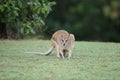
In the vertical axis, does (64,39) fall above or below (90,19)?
below

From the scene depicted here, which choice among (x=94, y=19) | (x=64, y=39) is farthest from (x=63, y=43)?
(x=94, y=19)

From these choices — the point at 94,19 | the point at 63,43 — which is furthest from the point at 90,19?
the point at 63,43

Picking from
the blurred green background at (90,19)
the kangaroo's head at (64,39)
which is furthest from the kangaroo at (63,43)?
the blurred green background at (90,19)

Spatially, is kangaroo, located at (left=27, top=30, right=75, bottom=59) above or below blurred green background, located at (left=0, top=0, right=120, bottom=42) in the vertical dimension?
below

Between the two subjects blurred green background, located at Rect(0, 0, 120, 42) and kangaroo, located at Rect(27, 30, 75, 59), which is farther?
kangaroo, located at Rect(27, 30, 75, 59)

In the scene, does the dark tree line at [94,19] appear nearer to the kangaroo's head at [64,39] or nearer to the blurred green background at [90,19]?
the blurred green background at [90,19]

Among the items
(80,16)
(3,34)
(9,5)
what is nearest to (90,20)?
(80,16)

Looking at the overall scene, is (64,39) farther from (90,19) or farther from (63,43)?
(90,19)

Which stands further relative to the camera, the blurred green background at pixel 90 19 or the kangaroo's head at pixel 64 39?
the kangaroo's head at pixel 64 39

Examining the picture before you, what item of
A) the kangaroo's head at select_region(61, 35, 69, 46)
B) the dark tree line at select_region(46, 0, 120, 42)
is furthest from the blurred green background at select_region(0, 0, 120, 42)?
the kangaroo's head at select_region(61, 35, 69, 46)

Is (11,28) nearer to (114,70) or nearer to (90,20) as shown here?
(114,70)

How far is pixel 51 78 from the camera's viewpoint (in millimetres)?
4988

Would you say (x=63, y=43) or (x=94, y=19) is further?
(x=63, y=43)

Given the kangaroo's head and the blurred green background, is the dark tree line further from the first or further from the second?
the kangaroo's head
